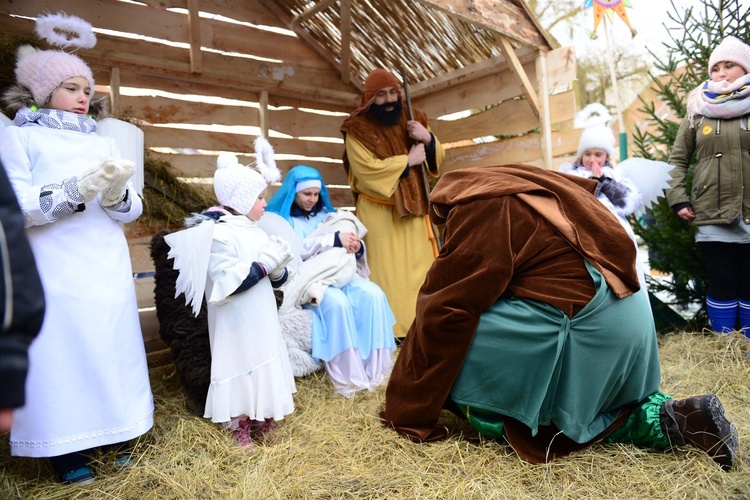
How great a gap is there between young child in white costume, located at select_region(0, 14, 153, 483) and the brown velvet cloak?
4.20 feet

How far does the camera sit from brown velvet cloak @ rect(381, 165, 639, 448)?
7.23 feet

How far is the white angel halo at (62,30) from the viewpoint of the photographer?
2.75 metres

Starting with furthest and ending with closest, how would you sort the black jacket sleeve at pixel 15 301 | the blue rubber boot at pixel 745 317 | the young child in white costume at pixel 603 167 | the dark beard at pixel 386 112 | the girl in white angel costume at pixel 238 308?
the dark beard at pixel 386 112
the young child in white costume at pixel 603 167
the blue rubber boot at pixel 745 317
the girl in white angel costume at pixel 238 308
the black jacket sleeve at pixel 15 301

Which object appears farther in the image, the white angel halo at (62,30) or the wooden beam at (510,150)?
the wooden beam at (510,150)

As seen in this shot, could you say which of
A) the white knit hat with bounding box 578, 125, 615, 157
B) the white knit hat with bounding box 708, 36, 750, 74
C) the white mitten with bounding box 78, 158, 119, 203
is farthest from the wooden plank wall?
the white mitten with bounding box 78, 158, 119, 203

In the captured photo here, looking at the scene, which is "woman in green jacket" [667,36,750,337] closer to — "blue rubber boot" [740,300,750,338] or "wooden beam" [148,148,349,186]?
"blue rubber boot" [740,300,750,338]

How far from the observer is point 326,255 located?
3.74 m

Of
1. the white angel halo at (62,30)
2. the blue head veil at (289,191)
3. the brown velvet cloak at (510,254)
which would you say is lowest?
the brown velvet cloak at (510,254)

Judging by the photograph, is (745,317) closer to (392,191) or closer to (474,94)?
(392,191)

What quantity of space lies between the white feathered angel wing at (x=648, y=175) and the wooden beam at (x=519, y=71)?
806 mm

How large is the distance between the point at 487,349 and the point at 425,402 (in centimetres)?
39

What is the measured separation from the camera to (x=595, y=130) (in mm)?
4012

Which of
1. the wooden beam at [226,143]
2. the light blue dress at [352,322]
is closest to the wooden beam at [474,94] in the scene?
the wooden beam at [226,143]

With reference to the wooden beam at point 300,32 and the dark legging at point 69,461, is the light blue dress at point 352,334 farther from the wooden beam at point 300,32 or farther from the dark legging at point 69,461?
the wooden beam at point 300,32
